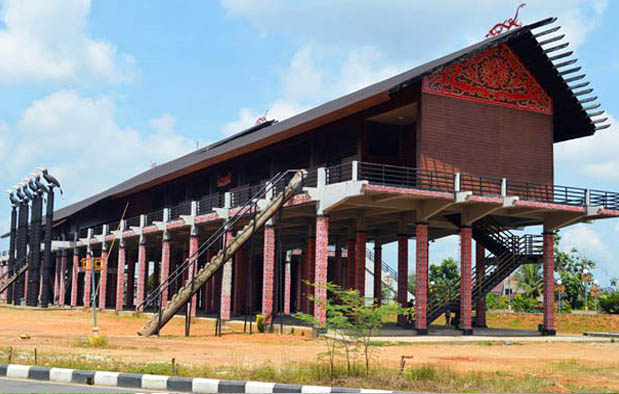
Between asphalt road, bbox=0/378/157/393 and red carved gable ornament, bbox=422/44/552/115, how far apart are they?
1872 cm

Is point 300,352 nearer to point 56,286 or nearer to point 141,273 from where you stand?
point 141,273

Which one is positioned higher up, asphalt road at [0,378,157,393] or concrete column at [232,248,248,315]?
concrete column at [232,248,248,315]

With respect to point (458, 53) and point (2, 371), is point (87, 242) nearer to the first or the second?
point (458, 53)

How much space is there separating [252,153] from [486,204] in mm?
13186

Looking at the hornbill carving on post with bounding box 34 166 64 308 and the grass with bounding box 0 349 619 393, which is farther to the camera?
the hornbill carving on post with bounding box 34 166 64 308

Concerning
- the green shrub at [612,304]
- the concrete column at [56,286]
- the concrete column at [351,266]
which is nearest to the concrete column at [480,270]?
the concrete column at [351,266]

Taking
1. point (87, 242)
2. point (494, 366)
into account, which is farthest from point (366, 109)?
point (87, 242)

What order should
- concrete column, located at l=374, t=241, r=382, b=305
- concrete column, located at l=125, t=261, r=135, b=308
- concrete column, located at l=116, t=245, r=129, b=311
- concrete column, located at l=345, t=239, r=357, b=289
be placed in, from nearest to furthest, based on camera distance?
concrete column, located at l=345, t=239, r=357, b=289 → concrete column, located at l=374, t=241, r=382, b=305 → concrete column, located at l=116, t=245, r=129, b=311 → concrete column, located at l=125, t=261, r=135, b=308

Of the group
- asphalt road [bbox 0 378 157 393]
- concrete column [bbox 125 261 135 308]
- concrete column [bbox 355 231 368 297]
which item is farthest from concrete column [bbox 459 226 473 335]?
concrete column [bbox 125 261 135 308]

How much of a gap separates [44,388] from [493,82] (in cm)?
2255

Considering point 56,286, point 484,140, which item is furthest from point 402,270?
point 56,286

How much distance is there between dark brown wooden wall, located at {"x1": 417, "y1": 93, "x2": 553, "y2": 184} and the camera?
27594 millimetres

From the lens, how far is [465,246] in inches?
1120

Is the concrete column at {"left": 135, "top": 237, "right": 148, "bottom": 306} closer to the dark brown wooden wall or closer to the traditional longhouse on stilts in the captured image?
the traditional longhouse on stilts
